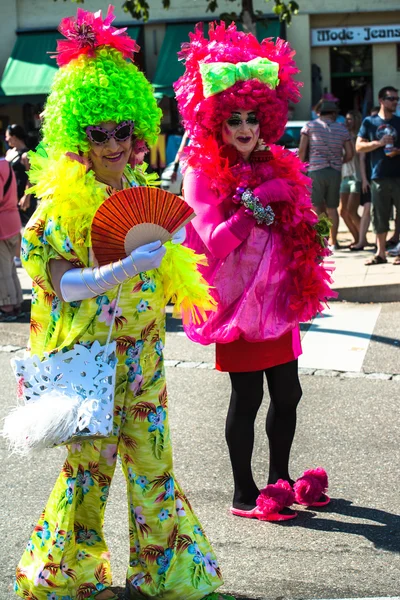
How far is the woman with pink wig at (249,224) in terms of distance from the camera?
13.1 ft

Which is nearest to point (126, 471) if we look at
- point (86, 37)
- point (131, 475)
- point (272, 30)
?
point (131, 475)

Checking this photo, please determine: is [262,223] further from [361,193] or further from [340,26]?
[340,26]

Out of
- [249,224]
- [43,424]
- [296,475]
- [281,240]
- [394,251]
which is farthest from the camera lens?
[394,251]

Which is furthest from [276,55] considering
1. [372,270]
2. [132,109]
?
[372,270]

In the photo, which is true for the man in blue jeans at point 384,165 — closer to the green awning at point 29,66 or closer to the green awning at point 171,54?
the green awning at point 171,54

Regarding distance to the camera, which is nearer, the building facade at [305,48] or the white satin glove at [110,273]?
the white satin glove at [110,273]

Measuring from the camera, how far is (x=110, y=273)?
3.06 metres

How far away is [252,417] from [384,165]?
6.33 meters

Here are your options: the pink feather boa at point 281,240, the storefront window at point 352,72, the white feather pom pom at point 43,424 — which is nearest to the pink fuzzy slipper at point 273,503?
the pink feather boa at point 281,240

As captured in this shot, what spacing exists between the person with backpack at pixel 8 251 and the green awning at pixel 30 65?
14.2 metres

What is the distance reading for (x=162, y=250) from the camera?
310cm

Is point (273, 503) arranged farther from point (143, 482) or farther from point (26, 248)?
point (26, 248)

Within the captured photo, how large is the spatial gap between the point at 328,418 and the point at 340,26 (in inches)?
756

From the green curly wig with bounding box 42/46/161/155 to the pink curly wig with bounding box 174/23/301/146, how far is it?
0.70 metres
